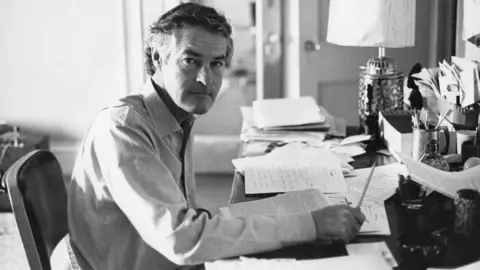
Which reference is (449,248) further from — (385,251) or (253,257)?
(253,257)

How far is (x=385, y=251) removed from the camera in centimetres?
133

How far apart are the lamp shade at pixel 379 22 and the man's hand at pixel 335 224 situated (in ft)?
3.77

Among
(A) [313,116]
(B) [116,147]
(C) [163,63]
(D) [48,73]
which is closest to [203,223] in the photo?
(B) [116,147]

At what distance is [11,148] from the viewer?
371cm

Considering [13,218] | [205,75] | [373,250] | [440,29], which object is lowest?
[13,218]

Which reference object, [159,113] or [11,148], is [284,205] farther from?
[11,148]

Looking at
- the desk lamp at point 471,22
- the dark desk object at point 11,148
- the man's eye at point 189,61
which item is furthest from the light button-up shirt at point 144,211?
the dark desk object at point 11,148

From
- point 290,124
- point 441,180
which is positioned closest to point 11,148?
point 290,124

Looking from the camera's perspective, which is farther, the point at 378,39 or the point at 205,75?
the point at 378,39

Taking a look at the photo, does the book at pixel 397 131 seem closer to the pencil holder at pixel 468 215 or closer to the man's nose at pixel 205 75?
the pencil holder at pixel 468 215

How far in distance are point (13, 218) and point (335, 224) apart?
2725 millimetres

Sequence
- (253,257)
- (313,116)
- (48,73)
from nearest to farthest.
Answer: (253,257), (313,116), (48,73)

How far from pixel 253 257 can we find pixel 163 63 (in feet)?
1.87

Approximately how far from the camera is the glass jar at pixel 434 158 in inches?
70.5
